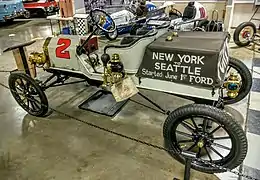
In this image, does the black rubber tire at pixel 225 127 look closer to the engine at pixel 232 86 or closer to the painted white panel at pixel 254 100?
the engine at pixel 232 86

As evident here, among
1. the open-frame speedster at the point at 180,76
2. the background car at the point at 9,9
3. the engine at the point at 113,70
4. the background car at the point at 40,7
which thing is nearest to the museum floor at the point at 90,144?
the open-frame speedster at the point at 180,76

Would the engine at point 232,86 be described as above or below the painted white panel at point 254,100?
above

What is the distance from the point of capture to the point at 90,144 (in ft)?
8.56

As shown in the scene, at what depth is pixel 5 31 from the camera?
8109mm

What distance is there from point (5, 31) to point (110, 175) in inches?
304

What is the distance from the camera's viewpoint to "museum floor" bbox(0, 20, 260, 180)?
2230 millimetres

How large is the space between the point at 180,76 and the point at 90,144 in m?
1.24

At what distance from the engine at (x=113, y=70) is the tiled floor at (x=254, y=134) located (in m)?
1.49

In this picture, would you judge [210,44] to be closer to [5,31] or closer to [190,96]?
[190,96]

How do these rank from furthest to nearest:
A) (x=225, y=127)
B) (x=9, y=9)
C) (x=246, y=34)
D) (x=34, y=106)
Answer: (x=9, y=9) < (x=246, y=34) < (x=34, y=106) < (x=225, y=127)

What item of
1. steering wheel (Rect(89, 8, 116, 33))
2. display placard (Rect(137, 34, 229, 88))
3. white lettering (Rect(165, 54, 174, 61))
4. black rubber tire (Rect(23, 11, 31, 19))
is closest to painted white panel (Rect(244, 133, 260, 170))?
display placard (Rect(137, 34, 229, 88))

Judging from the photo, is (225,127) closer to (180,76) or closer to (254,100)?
(180,76)

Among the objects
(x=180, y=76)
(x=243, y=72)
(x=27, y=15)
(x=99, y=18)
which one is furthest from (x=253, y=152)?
(x=27, y=15)

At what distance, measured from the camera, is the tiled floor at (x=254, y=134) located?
218 centimetres
